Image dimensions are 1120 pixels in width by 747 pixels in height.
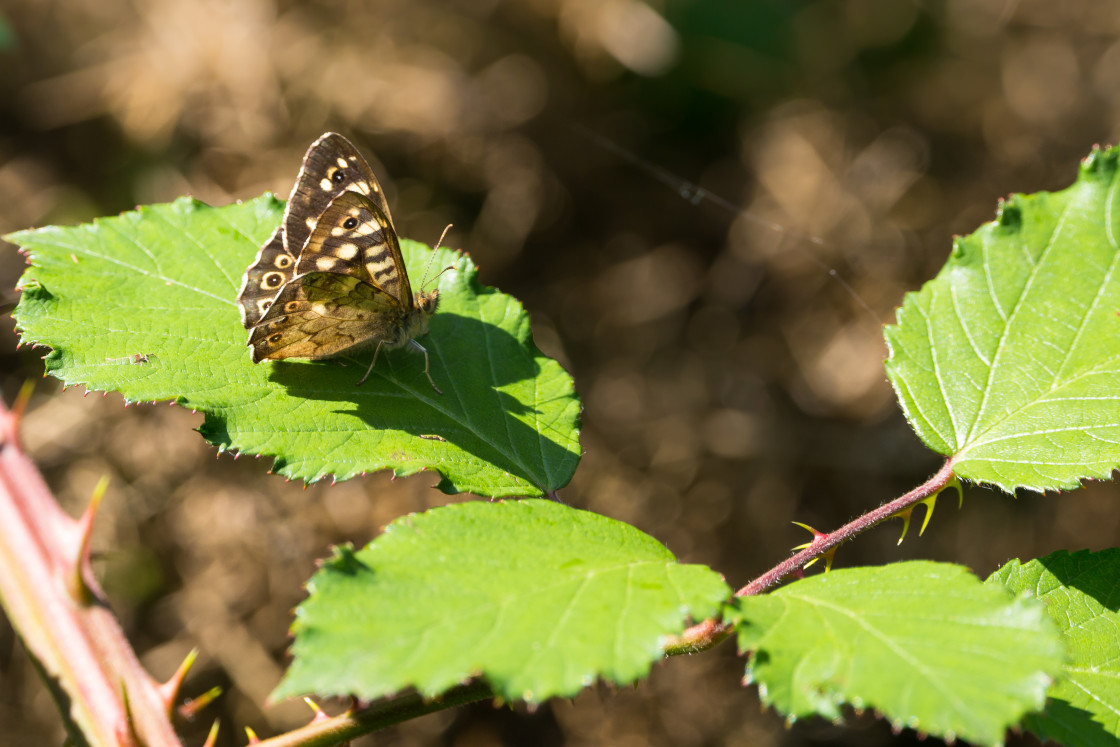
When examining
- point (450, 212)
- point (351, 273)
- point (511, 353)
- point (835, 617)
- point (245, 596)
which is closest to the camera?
point (835, 617)

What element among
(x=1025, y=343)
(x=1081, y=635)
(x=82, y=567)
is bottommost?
(x=1081, y=635)

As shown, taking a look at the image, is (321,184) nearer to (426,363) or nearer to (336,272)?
(336,272)

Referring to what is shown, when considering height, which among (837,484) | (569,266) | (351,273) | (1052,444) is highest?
(351,273)

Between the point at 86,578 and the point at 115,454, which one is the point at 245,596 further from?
the point at 86,578

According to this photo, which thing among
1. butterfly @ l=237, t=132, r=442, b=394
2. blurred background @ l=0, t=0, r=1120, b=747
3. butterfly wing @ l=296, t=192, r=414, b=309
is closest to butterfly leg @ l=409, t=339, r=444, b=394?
butterfly @ l=237, t=132, r=442, b=394

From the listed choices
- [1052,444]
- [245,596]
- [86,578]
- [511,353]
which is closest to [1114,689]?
[1052,444]

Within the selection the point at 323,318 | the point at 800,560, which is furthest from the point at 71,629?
the point at 800,560

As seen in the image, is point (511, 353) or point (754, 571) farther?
point (754, 571)

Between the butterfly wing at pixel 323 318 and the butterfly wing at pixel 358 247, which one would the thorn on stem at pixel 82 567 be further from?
the butterfly wing at pixel 358 247

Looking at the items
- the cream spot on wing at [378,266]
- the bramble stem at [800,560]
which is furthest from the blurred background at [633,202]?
the bramble stem at [800,560]
